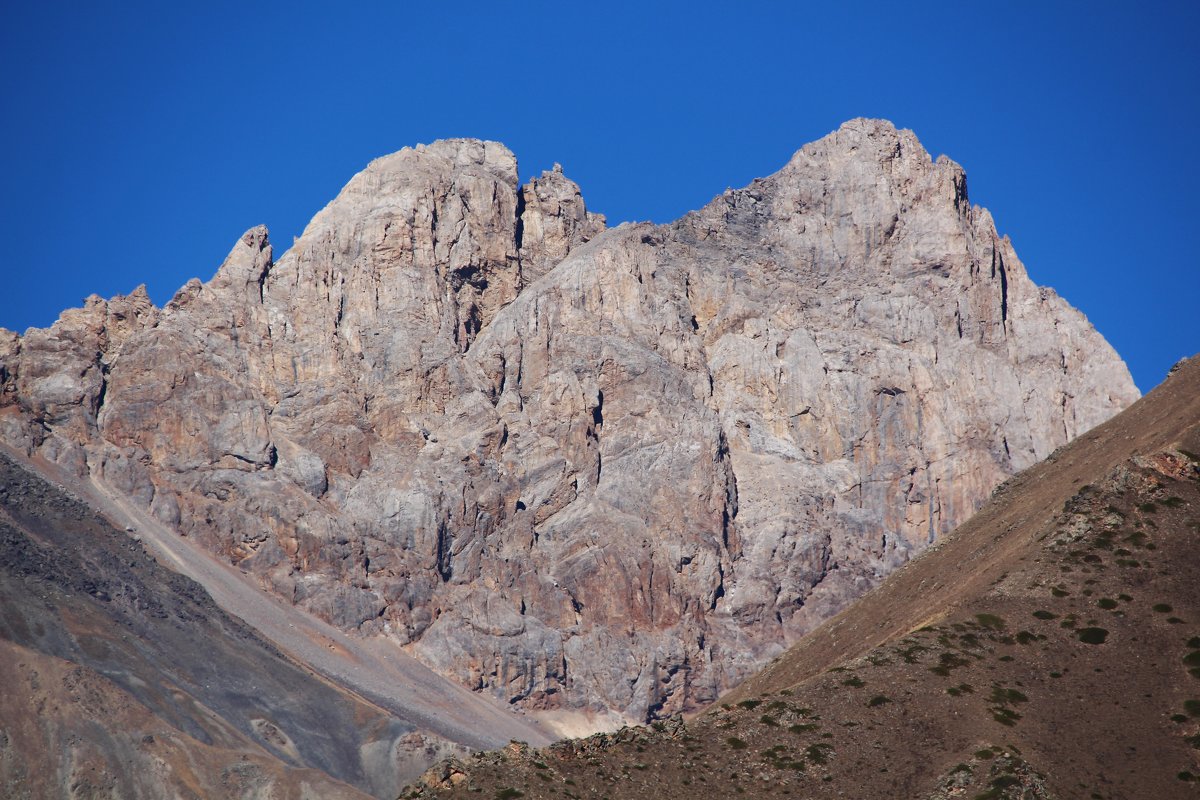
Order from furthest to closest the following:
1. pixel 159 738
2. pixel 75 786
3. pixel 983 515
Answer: pixel 159 738
pixel 75 786
pixel 983 515

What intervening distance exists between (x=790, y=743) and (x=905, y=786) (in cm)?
→ 656

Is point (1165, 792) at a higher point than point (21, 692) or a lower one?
lower

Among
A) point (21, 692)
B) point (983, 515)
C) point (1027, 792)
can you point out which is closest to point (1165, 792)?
point (1027, 792)

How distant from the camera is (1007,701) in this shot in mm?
76562

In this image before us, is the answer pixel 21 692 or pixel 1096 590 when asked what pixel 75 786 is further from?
pixel 1096 590

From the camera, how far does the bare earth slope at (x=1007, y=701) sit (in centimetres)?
7106

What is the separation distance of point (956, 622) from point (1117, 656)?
914cm

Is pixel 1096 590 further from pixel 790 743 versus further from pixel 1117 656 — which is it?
pixel 790 743

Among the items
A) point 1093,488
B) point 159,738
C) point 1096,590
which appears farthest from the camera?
point 159,738

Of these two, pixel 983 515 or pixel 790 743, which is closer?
pixel 790 743

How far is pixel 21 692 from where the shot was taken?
615 feet

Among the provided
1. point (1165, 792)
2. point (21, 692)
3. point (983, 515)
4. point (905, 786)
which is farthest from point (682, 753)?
point (21, 692)

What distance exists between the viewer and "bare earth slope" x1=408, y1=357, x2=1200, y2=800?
71062mm

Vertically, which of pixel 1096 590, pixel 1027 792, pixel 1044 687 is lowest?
pixel 1027 792
